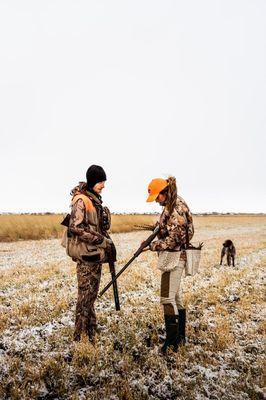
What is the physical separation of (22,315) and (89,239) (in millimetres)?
2765

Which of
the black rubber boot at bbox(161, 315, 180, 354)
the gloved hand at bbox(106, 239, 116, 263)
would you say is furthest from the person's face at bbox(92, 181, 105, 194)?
the black rubber boot at bbox(161, 315, 180, 354)

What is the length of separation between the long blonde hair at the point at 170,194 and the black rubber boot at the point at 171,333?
1499mm

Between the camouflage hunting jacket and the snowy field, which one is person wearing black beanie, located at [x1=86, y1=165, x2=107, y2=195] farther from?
the snowy field

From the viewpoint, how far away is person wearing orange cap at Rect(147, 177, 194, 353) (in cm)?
491

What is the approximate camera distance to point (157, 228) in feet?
16.9

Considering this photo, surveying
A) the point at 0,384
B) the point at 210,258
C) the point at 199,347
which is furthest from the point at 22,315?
the point at 210,258

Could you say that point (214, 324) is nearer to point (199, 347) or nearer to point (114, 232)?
point (199, 347)

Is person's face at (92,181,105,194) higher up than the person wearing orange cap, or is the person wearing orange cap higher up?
person's face at (92,181,105,194)

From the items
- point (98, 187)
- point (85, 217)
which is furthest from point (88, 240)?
point (98, 187)

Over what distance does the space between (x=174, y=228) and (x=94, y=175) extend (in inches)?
54.9

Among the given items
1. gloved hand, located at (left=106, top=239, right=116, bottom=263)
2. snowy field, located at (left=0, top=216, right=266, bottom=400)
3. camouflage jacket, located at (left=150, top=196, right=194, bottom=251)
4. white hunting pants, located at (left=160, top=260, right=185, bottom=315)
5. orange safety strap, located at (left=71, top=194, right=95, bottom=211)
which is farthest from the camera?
gloved hand, located at (left=106, top=239, right=116, bottom=263)

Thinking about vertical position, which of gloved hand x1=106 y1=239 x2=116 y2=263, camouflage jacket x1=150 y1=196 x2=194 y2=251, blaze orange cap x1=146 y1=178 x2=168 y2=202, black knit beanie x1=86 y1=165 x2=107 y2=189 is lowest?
gloved hand x1=106 y1=239 x2=116 y2=263

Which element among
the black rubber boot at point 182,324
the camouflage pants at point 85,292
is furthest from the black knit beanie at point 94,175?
the black rubber boot at point 182,324

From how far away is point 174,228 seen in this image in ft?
16.0
